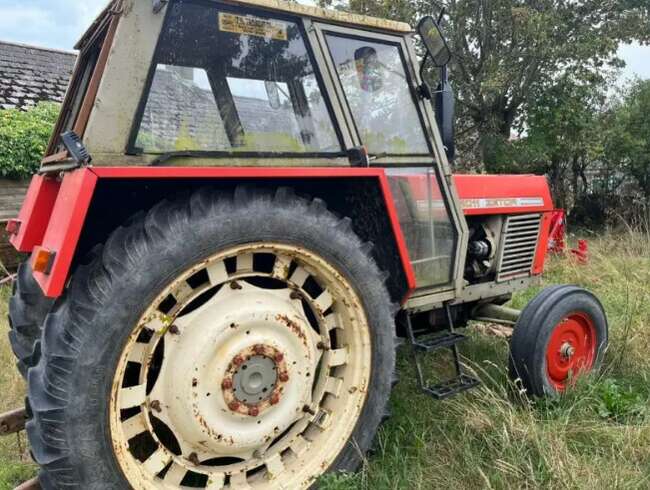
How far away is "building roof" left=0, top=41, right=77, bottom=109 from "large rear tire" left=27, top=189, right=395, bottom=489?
8136 millimetres

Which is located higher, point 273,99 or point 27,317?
point 273,99

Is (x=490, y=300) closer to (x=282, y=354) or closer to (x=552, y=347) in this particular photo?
(x=552, y=347)

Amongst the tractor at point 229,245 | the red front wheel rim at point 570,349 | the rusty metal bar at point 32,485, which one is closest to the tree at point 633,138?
the red front wheel rim at point 570,349

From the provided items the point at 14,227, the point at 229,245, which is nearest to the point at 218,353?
the point at 229,245

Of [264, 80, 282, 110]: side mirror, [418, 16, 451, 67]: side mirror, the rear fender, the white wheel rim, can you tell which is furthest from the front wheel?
[264, 80, 282, 110]: side mirror

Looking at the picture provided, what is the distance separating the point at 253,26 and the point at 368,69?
69cm

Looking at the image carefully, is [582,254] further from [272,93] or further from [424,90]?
[272,93]

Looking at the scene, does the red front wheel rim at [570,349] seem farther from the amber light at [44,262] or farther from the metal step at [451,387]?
the amber light at [44,262]

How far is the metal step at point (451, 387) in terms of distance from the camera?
2.56 m

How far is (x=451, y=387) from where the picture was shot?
8.75 feet

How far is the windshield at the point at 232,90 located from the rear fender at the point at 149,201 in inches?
6.2

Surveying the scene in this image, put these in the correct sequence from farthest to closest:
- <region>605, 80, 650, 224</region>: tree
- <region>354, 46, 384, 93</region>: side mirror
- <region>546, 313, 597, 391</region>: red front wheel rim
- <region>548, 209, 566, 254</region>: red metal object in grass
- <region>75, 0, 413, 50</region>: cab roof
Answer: <region>605, 80, 650, 224</region>: tree
<region>548, 209, 566, 254</region>: red metal object in grass
<region>546, 313, 597, 391</region>: red front wheel rim
<region>354, 46, 384, 93</region>: side mirror
<region>75, 0, 413, 50</region>: cab roof

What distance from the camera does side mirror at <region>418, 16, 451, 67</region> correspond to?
2.59 m

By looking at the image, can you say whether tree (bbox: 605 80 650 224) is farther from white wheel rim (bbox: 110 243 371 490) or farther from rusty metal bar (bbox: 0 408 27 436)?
rusty metal bar (bbox: 0 408 27 436)
